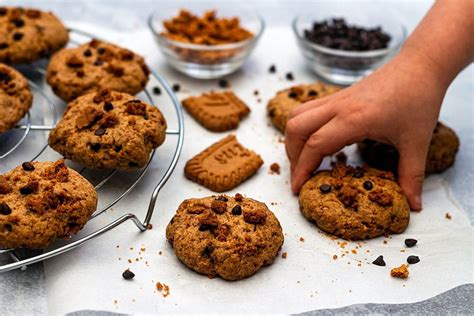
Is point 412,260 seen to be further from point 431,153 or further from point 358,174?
point 431,153

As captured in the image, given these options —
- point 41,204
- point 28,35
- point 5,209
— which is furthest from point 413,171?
point 28,35

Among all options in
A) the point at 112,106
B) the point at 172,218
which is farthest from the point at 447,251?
the point at 112,106

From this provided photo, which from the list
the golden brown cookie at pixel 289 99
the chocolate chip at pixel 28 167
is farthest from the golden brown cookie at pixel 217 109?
the chocolate chip at pixel 28 167

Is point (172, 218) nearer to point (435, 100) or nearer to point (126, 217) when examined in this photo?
point (126, 217)

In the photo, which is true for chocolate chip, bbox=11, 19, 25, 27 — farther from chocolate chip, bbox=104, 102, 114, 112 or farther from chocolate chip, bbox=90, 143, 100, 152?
chocolate chip, bbox=90, 143, 100, 152

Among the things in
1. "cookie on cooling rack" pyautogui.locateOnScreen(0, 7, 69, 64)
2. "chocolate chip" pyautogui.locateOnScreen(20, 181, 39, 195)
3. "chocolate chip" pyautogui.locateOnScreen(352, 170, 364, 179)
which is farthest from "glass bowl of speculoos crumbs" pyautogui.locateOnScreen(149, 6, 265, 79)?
"chocolate chip" pyautogui.locateOnScreen(20, 181, 39, 195)

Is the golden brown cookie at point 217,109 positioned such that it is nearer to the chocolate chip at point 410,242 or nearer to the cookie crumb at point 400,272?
the chocolate chip at point 410,242
